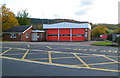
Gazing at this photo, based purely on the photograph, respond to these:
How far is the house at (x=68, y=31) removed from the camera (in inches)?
1358

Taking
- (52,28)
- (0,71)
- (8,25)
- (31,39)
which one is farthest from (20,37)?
(0,71)

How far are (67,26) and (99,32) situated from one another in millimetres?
15754

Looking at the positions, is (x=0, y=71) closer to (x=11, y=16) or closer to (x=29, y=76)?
(x=29, y=76)

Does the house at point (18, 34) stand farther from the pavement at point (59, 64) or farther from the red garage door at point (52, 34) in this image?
the pavement at point (59, 64)

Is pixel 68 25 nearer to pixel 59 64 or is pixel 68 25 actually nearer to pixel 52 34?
pixel 52 34

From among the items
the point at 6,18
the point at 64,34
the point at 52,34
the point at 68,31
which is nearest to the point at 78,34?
the point at 68,31

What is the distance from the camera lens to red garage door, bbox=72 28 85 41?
113 ft

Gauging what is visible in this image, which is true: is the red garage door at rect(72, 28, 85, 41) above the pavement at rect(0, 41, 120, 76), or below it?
above

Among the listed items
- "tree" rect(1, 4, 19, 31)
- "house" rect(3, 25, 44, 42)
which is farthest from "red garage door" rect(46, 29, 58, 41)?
"tree" rect(1, 4, 19, 31)

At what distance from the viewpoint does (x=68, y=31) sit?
3547cm

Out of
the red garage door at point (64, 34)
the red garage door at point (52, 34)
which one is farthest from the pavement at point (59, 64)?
the red garage door at point (52, 34)

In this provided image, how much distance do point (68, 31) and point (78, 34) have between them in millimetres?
2761

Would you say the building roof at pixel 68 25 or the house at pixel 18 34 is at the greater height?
the building roof at pixel 68 25

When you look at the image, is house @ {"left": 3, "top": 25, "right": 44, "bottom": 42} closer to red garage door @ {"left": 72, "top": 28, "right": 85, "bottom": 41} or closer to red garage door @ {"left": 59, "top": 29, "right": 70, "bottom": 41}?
red garage door @ {"left": 59, "top": 29, "right": 70, "bottom": 41}
